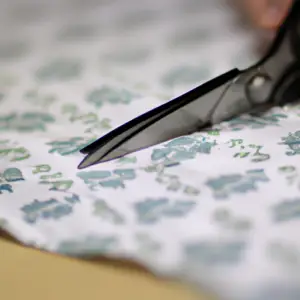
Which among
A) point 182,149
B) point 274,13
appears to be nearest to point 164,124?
point 182,149

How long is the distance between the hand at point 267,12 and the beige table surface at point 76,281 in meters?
0.45

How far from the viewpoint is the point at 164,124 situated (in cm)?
54

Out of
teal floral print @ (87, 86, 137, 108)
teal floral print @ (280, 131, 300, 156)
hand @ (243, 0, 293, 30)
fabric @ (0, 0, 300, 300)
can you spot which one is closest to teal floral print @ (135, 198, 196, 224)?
fabric @ (0, 0, 300, 300)

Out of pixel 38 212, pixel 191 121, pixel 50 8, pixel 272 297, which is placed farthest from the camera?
pixel 50 8

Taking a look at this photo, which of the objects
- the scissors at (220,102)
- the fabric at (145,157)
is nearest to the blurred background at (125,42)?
the fabric at (145,157)

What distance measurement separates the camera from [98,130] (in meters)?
0.61

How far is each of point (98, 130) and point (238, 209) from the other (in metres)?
0.23

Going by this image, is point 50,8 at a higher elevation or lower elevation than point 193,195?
higher

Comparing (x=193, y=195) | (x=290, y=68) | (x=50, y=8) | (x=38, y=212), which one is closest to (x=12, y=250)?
(x=38, y=212)

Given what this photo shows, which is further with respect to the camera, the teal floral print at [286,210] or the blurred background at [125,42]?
the blurred background at [125,42]

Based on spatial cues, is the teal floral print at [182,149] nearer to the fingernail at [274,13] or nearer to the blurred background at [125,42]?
the blurred background at [125,42]

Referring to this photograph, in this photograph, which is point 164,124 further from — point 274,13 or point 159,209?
point 274,13

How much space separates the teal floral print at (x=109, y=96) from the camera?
68 centimetres

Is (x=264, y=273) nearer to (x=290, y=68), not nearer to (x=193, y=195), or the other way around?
(x=193, y=195)
